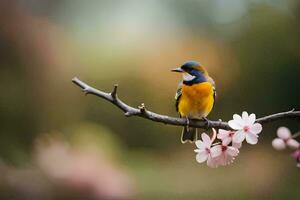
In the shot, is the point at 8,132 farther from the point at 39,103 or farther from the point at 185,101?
the point at 185,101

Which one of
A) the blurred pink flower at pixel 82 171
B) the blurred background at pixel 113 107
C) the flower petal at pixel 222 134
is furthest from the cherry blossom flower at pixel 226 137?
the blurred pink flower at pixel 82 171

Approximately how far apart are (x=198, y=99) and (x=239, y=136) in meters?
0.19

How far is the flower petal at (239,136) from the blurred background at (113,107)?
1.41m

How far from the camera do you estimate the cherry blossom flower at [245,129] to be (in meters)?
0.38

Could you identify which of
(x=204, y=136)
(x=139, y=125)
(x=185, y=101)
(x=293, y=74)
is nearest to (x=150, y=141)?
(x=139, y=125)

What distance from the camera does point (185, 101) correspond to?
59 centimetres

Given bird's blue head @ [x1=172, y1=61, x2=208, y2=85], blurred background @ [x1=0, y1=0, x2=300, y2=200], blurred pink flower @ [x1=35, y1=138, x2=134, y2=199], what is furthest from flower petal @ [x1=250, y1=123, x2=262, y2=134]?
blurred pink flower @ [x1=35, y1=138, x2=134, y2=199]

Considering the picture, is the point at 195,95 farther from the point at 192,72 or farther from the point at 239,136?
the point at 239,136

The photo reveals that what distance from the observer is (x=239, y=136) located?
15.1 inches

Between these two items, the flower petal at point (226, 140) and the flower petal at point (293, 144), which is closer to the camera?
the flower petal at point (293, 144)

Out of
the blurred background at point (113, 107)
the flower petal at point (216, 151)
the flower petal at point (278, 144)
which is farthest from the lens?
the blurred background at point (113, 107)

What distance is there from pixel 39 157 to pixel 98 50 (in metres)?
0.46

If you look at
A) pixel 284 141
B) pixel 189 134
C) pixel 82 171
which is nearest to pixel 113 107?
pixel 82 171

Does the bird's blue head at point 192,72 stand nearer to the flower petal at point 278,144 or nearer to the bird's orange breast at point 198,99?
the bird's orange breast at point 198,99
